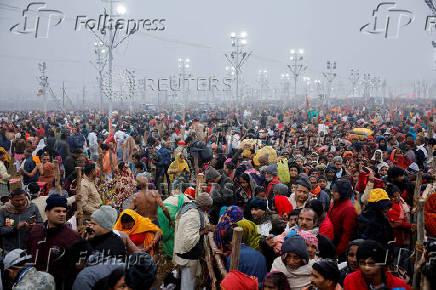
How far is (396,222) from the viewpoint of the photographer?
492 cm

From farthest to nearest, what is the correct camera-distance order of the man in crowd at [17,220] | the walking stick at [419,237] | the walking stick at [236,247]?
the man in crowd at [17,220] < the walking stick at [419,237] < the walking stick at [236,247]

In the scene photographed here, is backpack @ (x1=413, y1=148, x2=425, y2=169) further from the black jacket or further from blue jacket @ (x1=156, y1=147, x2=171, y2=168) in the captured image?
the black jacket

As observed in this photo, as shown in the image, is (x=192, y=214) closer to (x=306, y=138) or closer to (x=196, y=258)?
(x=196, y=258)

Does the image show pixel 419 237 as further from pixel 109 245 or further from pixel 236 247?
pixel 109 245

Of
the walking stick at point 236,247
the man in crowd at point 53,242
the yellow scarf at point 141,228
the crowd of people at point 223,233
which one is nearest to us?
the crowd of people at point 223,233

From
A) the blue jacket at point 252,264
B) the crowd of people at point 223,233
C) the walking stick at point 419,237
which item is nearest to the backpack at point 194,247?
the crowd of people at point 223,233

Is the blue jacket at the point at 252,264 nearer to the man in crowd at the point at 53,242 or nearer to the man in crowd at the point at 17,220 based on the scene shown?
the man in crowd at the point at 53,242

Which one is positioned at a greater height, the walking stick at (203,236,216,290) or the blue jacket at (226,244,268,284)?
the blue jacket at (226,244,268,284)

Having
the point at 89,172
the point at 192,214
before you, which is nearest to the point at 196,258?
the point at 192,214

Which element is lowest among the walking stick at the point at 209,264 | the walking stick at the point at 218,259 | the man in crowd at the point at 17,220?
the walking stick at the point at 209,264

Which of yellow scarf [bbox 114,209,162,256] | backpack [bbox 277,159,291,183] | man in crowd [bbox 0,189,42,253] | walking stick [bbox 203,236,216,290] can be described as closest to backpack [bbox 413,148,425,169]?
backpack [bbox 277,159,291,183]

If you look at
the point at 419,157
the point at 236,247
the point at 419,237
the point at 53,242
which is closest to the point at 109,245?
the point at 53,242

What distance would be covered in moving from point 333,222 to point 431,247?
140 centimetres

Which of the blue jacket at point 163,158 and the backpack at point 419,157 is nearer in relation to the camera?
the backpack at point 419,157
